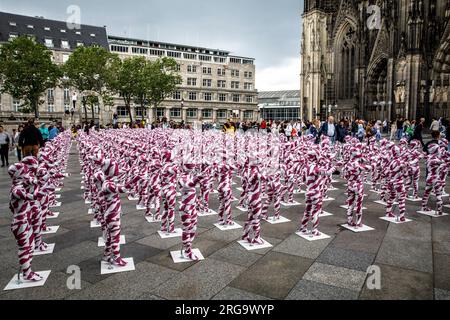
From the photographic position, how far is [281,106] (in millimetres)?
104688

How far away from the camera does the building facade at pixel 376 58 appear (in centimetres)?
3744

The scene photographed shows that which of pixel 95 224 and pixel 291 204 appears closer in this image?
pixel 95 224

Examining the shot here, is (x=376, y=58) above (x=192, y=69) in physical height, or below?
below

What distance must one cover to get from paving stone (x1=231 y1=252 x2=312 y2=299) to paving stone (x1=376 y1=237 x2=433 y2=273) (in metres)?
1.54

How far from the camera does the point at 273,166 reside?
28.9 feet

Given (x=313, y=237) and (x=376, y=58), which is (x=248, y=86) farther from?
(x=313, y=237)

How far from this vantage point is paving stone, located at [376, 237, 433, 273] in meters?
5.88

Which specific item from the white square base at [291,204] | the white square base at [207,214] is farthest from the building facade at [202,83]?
the white square base at [207,214]

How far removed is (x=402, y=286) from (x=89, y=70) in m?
43.5

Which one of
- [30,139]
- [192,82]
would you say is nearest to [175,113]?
[192,82]

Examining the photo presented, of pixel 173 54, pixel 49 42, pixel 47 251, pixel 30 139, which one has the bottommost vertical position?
pixel 47 251

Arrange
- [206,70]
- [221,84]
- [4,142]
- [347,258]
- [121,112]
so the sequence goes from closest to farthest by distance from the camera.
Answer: [347,258], [4,142], [121,112], [206,70], [221,84]

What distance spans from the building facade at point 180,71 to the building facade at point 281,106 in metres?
13.2

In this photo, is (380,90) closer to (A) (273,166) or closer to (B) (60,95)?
(A) (273,166)
